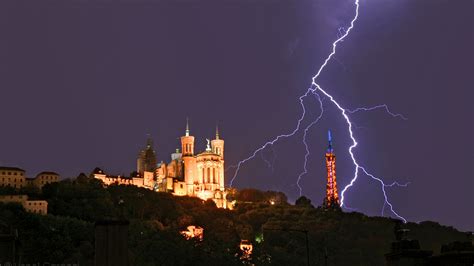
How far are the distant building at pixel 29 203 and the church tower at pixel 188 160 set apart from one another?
31041mm

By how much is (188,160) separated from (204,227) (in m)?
25.1

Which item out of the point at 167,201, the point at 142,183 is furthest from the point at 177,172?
the point at 167,201

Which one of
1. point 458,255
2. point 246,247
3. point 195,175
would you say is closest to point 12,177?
point 195,175

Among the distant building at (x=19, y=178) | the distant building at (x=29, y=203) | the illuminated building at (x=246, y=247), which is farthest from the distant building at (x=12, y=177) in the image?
the illuminated building at (x=246, y=247)

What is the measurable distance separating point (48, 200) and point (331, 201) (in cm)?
4495

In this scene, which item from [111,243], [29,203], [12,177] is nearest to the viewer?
[111,243]

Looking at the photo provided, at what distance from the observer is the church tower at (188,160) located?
114562 millimetres

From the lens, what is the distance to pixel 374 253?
260 feet

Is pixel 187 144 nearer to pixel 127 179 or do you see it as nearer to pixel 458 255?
pixel 127 179

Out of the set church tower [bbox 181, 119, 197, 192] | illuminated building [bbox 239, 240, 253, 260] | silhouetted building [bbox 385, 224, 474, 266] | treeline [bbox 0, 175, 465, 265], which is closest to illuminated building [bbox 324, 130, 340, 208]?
treeline [bbox 0, 175, 465, 265]

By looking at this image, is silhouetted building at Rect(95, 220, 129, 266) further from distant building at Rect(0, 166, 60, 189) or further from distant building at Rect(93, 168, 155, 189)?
distant building at Rect(93, 168, 155, 189)

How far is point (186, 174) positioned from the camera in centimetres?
11588

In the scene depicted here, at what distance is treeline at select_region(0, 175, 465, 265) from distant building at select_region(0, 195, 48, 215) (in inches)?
65.0

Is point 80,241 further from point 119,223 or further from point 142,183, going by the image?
point 119,223
